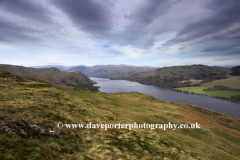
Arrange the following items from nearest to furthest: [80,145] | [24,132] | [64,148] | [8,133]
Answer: [8,133] → [24,132] → [64,148] → [80,145]

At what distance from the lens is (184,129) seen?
39781mm

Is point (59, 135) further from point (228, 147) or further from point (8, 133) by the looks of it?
point (228, 147)

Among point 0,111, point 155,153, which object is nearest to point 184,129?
point 155,153

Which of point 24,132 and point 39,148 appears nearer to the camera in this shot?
point 39,148

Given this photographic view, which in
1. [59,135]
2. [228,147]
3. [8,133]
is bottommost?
[228,147]

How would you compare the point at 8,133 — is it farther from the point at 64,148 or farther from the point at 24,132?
the point at 64,148

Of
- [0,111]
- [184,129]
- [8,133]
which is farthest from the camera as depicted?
[184,129]

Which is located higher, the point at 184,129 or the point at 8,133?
the point at 8,133

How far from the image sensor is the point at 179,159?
55.0 feet

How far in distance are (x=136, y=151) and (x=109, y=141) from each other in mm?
4443

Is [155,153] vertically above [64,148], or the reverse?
[64,148]

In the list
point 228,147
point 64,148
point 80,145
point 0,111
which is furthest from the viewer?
point 228,147

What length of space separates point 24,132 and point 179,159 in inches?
874

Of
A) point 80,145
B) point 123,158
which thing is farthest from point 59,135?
point 123,158
